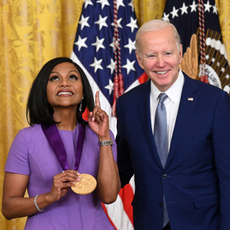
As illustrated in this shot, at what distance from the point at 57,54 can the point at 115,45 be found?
0.58m

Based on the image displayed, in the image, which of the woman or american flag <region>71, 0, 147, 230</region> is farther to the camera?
american flag <region>71, 0, 147, 230</region>

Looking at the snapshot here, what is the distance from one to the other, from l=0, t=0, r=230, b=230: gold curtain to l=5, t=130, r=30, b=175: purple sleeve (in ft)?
5.39

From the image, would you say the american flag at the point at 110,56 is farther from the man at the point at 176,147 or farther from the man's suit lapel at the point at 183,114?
the man's suit lapel at the point at 183,114

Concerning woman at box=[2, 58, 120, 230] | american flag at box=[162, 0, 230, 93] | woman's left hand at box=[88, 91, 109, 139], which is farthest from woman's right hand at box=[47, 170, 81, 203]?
american flag at box=[162, 0, 230, 93]

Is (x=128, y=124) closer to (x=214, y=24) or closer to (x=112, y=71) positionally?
(x=112, y=71)

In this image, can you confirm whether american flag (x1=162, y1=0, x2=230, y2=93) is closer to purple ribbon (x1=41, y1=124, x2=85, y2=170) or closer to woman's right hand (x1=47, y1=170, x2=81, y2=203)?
purple ribbon (x1=41, y1=124, x2=85, y2=170)

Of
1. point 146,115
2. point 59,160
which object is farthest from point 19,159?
point 146,115

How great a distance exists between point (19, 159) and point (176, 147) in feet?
2.64

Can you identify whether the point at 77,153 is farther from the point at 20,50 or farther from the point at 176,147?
the point at 20,50

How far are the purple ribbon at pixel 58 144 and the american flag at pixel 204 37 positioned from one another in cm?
184

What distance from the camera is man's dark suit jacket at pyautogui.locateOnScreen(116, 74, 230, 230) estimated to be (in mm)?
1732

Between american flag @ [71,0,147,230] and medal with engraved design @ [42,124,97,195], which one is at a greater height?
american flag @ [71,0,147,230]

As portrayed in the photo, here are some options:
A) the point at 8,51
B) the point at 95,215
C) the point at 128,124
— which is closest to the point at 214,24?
the point at 128,124

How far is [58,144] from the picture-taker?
66.0 inches
